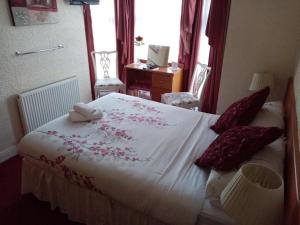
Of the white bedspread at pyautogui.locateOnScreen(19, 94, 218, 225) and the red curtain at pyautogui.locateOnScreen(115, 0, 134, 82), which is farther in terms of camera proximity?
the red curtain at pyautogui.locateOnScreen(115, 0, 134, 82)

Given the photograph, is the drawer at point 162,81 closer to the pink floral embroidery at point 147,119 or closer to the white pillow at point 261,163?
the pink floral embroidery at point 147,119

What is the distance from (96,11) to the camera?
3930 mm

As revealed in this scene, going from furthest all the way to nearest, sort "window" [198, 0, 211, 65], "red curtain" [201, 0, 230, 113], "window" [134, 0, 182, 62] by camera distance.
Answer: "window" [134, 0, 182, 62]
"window" [198, 0, 211, 65]
"red curtain" [201, 0, 230, 113]

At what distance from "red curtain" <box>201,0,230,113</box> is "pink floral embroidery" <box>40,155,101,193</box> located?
2.51 m

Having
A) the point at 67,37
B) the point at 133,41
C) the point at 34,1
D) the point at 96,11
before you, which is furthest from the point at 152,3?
the point at 34,1

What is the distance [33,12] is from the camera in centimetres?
262

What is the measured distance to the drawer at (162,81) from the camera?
3467mm

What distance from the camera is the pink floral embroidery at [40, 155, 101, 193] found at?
1.55 meters

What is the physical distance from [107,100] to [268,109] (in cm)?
166

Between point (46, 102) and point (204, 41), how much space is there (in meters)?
2.42

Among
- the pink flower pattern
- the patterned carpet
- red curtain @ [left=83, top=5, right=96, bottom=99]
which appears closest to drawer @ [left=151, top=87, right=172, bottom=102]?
red curtain @ [left=83, top=5, right=96, bottom=99]

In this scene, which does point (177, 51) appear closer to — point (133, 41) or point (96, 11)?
point (133, 41)

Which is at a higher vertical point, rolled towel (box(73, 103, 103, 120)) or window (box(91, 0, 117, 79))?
window (box(91, 0, 117, 79))

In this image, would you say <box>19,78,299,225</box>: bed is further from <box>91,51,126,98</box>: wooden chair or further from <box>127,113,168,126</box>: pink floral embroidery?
<box>91,51,126,98</box>: wooden chair
